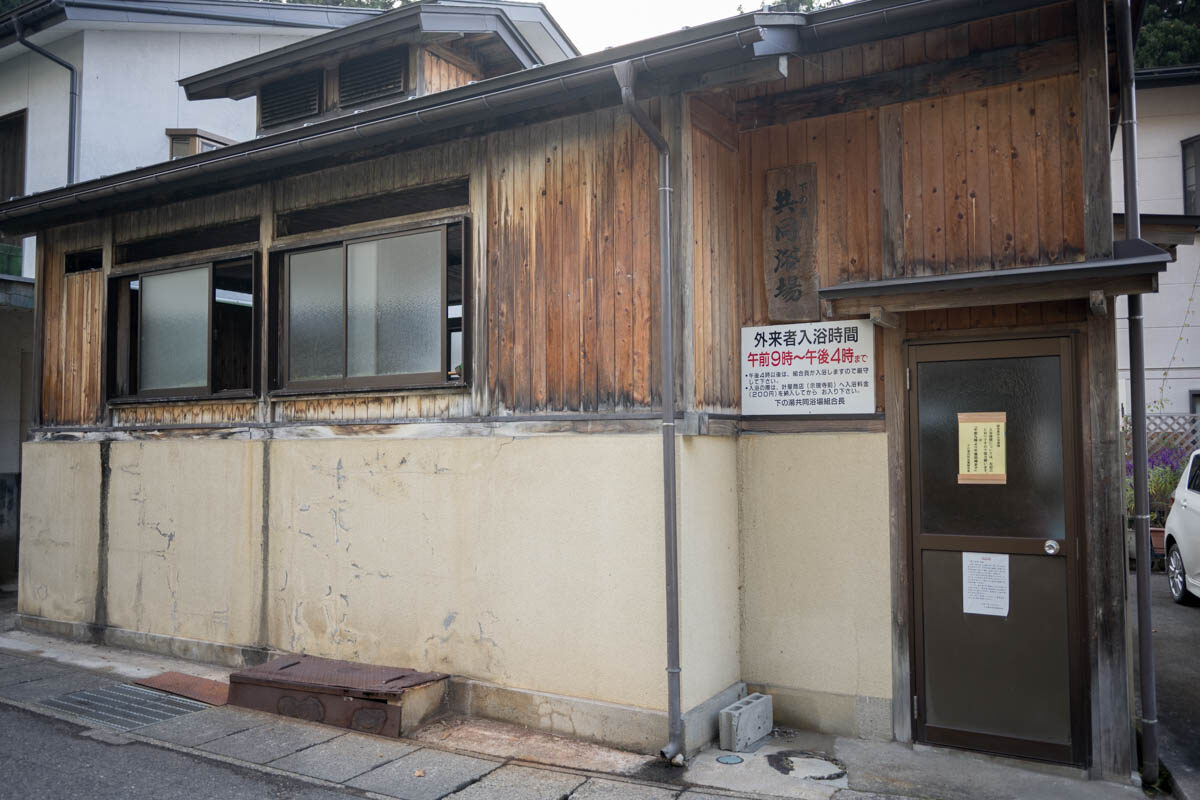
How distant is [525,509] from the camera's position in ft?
19.9

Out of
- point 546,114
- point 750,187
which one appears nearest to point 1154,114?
point 750,187

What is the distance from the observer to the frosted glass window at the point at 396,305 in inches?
264

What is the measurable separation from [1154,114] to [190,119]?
53.0 feet

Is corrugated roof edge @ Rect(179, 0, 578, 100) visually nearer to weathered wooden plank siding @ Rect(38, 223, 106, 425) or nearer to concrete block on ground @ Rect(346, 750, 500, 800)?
weathered wooden plank siding @ Rect(38, 223, 106, 425)

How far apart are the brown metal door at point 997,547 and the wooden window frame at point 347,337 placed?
10.6ft

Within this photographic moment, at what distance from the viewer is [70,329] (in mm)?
9094

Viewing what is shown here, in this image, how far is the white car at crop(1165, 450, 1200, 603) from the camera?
9.38 metres

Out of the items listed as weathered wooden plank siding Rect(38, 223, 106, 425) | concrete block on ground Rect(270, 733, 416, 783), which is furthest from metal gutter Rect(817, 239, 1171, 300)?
weathered wooden plank siding Rect(38, 223, 106, 425)

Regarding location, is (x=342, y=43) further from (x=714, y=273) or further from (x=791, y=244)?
(x=791, y=244)

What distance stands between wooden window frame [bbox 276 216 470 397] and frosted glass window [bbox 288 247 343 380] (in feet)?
0.15

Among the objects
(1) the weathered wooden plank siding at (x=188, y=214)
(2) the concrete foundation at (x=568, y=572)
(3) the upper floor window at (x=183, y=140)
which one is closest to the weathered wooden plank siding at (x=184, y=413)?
(2) the concrete foundation at (x=568, y=572)

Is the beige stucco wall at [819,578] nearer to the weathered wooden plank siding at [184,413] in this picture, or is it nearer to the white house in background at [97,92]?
the weathered wooden plank siding at [184,413]

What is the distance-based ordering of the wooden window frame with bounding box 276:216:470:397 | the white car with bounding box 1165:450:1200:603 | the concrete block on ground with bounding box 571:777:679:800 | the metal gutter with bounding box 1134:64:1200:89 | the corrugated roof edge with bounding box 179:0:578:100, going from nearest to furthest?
the concrete block on ground with bounding box 571:777:679:800 → the wooden window frame with bounding box 276:216:470:397 → the corrugated roof edge with bounding box 179:0:578:100 → the white car with bounding box 1165:450:1200:603 → the metal gutter with bounding box 1134:64:1200:89

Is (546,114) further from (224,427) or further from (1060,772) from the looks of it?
(1060,772)
